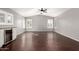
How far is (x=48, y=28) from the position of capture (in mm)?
11078

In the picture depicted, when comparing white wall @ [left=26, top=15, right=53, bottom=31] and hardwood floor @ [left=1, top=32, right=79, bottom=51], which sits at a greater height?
white wall @ [left=26, top=15, right=53, bottom=31]

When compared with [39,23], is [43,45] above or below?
below

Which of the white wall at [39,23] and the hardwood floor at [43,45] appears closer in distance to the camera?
the hardwood floor at [43,45]

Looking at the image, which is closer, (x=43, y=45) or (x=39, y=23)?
(x=43, y=45)

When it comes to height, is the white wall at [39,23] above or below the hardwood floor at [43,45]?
above
